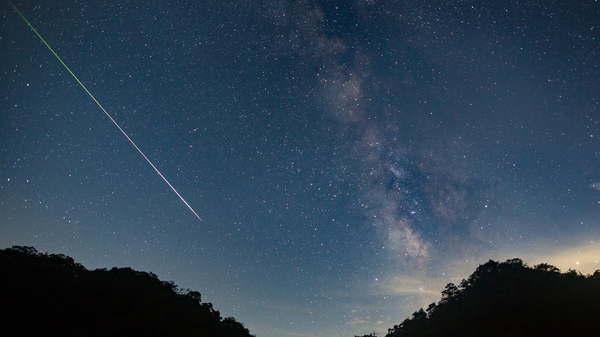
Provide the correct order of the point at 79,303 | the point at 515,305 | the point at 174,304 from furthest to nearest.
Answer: the point at 174,304 → the point at 515,305 → the point at 79,303

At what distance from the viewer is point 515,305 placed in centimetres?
2509

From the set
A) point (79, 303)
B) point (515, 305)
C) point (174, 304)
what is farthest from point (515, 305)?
point (79, 303)

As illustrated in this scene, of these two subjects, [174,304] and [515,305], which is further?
[174,304]

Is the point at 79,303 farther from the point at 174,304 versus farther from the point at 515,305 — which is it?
the point at 515,305

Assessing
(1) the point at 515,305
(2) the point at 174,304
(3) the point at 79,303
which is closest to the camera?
(3) the point at 79,303

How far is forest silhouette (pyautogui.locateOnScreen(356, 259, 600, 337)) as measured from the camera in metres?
21.1

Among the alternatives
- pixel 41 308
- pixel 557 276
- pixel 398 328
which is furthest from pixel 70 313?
pixel 557 276

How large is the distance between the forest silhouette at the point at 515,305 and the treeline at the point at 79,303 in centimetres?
2278

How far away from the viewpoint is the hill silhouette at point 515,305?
832 inches

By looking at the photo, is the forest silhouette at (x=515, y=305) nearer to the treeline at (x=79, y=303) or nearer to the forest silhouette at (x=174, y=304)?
the forest silhouette at (x=174, y=304)

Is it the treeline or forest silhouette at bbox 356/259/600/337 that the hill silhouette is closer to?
forest silhouette at bbox 356/259/600/337

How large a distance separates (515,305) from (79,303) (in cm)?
3475

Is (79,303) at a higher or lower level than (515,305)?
lower

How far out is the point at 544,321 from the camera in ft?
71.5
